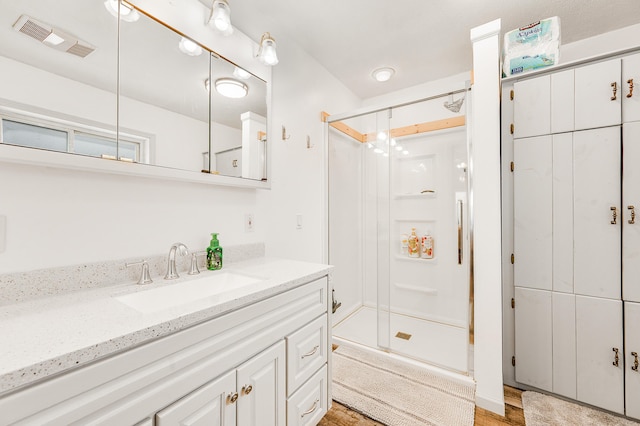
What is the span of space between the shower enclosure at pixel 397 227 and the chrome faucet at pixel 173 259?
146 cm

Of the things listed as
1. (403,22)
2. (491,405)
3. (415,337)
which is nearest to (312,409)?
(491,405)

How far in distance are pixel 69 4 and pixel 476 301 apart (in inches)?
93.2

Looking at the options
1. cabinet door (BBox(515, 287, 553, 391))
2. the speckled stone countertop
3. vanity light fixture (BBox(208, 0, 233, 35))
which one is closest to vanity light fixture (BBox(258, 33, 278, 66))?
vanity light fixture (BBox(208, 0, 233, 35))

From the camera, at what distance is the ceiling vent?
36.6 inches

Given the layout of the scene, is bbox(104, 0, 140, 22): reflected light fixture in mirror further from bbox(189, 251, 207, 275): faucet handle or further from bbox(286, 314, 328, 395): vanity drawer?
bbox(286, 314, 328, 395): vanity drawer

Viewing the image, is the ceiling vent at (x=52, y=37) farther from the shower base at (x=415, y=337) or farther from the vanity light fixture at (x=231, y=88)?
the shower base at (x=415, y=337)

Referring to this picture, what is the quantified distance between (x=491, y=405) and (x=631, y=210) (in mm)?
1331

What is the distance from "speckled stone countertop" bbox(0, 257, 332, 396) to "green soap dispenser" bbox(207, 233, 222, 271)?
0.94 feet

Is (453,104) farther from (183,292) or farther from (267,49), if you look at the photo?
(183,292)

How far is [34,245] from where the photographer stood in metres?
0.97

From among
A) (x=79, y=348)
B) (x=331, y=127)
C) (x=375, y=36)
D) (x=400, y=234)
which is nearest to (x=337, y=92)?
(x=331, y=127)

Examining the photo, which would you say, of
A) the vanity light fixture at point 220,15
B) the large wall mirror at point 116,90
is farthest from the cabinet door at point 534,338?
the vanity light fixture at point 220,15

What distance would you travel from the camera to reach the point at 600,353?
1.57 meters

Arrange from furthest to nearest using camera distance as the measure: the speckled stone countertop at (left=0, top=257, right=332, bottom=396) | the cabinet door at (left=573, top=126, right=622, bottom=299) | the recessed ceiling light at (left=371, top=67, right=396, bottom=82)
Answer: the recessed ceiling light at (left=371, top=67, right=396, bottom=82), the cabinet door at (left=573, top=126, right=622, bottom=299), the speckled stone countertop at (left=0, top=257, right=332, bottom=396)
